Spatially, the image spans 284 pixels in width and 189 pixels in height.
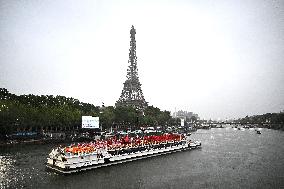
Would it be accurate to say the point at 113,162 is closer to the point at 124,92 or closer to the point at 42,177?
the point at 42,177

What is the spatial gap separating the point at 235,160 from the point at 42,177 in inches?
1558

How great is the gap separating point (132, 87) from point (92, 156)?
136141 mm

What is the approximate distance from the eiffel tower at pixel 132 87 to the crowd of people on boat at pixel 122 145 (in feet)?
356

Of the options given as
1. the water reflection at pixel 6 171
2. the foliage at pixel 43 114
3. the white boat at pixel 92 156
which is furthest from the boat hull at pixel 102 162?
the foliage at pixel 43 114

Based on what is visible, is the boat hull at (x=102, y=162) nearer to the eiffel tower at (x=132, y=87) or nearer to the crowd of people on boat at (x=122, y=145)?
the crowd of people on boat at (x=122, y=145)

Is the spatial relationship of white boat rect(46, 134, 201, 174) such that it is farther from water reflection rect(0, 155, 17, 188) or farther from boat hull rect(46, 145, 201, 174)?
water reflection rect(0, 155, 17, 188)

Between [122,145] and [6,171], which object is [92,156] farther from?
[6,171]

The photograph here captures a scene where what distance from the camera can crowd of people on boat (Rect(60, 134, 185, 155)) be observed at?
143 feet

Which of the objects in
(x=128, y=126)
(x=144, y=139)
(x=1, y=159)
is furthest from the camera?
(x=128, y=126)

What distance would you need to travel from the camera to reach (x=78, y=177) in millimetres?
40375

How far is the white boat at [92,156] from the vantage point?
4134 centimetres

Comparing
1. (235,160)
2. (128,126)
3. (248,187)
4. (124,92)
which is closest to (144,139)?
(235,160)

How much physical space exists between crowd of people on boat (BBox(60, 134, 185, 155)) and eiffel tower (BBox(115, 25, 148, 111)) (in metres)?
109

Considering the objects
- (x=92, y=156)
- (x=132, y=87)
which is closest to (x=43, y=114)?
(x=92, y=156)
